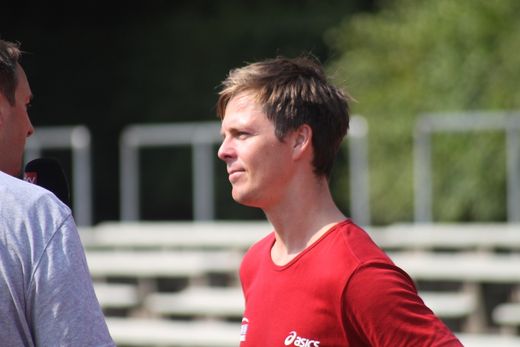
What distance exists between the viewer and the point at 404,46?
13023 millimetres

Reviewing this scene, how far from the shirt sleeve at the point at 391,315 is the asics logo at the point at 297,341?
125 mm

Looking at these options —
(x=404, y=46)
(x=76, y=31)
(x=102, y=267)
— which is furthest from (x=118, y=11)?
(x=102, y=267)

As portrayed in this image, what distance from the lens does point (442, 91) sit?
39.5ft

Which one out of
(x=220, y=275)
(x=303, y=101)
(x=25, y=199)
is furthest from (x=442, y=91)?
(x=25, y=199)

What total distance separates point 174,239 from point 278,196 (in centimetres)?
822

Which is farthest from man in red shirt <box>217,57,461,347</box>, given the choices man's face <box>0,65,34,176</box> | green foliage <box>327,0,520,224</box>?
green foliage <box>327,0,520,224</box>

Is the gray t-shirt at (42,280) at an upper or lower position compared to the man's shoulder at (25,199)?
lower

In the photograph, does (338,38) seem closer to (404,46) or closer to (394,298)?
(404,46)

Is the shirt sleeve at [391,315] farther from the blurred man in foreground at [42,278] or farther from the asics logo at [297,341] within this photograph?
the blurred man in foreground at [42,278]

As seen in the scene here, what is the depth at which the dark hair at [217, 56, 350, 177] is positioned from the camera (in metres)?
3.33

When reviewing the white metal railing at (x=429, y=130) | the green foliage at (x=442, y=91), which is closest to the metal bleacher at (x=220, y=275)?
the white metal railing at (x=429, y=130)

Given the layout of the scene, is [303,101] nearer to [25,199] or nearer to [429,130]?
[25,199]

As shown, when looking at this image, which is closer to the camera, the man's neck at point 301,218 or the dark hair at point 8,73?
the dark hair at point 8,73

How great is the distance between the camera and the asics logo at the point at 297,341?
3.09 metres
